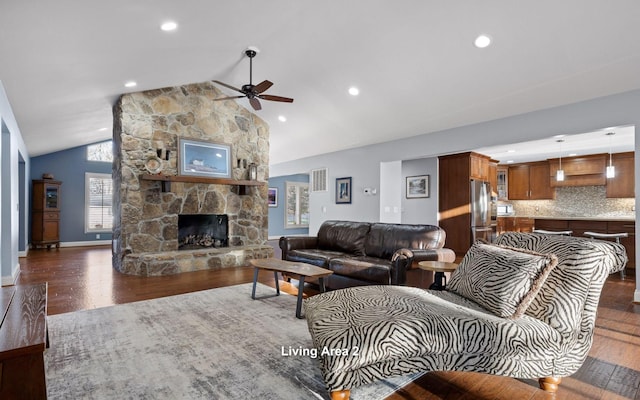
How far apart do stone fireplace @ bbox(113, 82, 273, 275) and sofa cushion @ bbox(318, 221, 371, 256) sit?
1.90m

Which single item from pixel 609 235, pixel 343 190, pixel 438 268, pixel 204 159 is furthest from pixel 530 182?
pixel 204 159

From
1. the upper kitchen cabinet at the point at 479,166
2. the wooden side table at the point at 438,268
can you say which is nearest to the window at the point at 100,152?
the upper kitchen cabinet at the point at 479,166

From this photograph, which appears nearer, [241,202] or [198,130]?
[198,130]

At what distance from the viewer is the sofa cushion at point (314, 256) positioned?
411 cm

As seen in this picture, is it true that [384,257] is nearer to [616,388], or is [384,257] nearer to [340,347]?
[616,388]

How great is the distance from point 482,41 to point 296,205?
8522 mm

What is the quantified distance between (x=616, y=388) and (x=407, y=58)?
3.55 meters

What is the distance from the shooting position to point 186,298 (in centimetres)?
371

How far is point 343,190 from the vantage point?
24.4 feet

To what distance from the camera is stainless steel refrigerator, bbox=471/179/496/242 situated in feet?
21.4

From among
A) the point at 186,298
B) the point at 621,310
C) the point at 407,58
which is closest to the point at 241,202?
the point at 186,298

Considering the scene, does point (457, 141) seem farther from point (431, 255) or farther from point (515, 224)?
point (515, 224)

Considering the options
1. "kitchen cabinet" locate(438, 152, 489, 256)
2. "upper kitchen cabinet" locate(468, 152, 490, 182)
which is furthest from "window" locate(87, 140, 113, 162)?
"upper kitchen cabinet" locate(468, 152, 490, 182)

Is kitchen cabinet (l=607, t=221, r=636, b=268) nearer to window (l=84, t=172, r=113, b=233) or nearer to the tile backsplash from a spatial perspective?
the tile backsplash
